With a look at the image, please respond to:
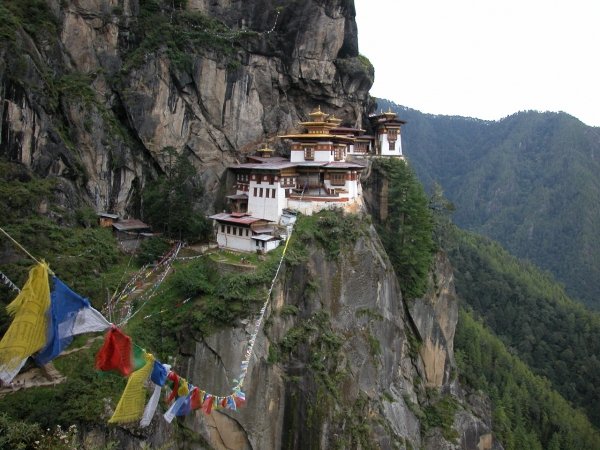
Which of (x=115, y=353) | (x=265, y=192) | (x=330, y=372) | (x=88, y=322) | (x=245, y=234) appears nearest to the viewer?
(x=88, y=322)

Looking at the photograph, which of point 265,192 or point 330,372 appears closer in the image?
point 330,372

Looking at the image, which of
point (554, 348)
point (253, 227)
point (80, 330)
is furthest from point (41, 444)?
point (554, 348)

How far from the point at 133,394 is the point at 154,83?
2975 cm

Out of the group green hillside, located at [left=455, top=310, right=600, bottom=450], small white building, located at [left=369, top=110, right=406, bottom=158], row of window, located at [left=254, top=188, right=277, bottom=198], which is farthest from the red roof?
green hillside, located at [left=455, top=310, right=600, bottom=450]

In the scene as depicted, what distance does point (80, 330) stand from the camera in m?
13.3

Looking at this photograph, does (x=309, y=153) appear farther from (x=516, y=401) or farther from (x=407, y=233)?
(x=516, y=401)

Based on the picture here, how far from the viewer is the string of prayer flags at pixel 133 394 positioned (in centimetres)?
1366

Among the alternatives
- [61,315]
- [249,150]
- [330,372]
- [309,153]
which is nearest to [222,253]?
[330,372]

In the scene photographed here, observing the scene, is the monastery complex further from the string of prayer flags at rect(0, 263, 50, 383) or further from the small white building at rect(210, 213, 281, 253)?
the string of prayer flags at rect(0, 263, 50, 383)

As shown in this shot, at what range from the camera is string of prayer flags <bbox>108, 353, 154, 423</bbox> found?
1366 centimetres

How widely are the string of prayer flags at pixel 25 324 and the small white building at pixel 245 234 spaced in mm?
19431

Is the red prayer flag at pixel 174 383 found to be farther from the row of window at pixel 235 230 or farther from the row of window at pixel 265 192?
the row of window at pixel 265 192

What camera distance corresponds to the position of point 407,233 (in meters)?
42.2

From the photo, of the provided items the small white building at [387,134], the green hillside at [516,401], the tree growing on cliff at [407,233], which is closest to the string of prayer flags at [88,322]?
the tree growing on cliff at [407,233]
